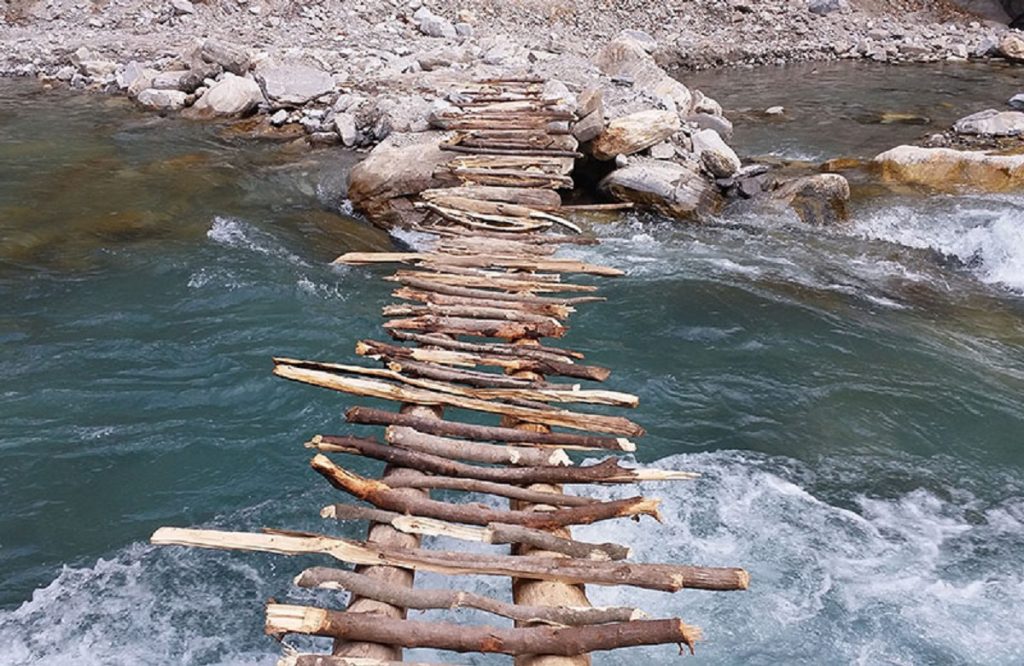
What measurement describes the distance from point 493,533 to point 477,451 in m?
0.74

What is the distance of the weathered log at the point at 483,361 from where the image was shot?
4.88 metres

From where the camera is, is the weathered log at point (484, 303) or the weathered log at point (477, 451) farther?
the weathered log at point (484, 303)

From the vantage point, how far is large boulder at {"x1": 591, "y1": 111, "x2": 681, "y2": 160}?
925 centimetres

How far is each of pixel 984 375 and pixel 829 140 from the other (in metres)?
7.86

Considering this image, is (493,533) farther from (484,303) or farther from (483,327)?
(484,303)

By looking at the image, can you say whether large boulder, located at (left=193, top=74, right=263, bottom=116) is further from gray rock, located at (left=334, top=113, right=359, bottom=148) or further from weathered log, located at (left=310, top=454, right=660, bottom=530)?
weathered log, located at (left=310, top=454, right=660, bottom=530)

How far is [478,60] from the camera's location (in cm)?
1362

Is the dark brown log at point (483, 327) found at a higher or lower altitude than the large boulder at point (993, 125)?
lower

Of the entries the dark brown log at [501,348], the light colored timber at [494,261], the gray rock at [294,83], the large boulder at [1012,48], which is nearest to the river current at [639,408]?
the light colored timber at [494,261]

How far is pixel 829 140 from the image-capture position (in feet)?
43.0

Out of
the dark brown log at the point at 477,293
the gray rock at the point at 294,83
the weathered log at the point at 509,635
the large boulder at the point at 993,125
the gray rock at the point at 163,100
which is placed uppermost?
the gray rock at the point at 294,83

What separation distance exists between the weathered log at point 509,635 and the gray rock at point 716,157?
7734 mm

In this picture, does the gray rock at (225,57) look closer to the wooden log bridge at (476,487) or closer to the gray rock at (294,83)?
the gray rock at (294,83)

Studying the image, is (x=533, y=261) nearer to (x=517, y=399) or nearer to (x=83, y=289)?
(x=517, y=399)
